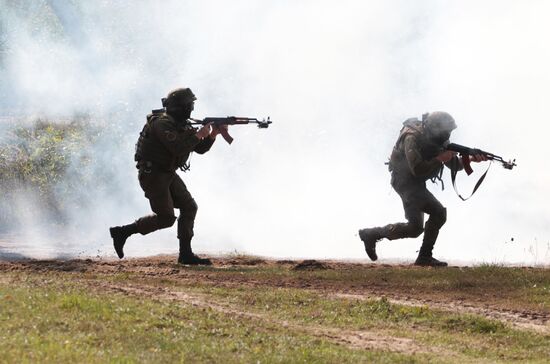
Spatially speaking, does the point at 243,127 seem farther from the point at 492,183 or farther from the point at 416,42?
the point at 492,183

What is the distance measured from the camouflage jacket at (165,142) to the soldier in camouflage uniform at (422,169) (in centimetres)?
260

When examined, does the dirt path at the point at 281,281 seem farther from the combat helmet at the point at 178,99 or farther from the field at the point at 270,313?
the combat helmet at the point at 178,99

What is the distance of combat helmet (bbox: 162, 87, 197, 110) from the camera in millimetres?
12016

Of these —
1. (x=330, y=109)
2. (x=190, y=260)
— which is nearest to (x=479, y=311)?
(x=190, y=260)

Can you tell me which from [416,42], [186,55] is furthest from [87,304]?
[186,55]

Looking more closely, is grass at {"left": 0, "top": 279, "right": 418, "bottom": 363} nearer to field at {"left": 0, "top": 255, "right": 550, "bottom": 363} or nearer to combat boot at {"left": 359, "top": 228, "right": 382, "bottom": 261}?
field at {"left": 0, "top": 255, "right": 550, "bottom": 363}

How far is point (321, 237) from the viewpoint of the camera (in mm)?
17516

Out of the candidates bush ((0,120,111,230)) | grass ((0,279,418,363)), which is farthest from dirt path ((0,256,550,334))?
bush ((0,120,111,230))

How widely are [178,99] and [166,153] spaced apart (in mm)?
684

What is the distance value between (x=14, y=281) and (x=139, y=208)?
10.1 metres

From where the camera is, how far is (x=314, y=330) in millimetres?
8016

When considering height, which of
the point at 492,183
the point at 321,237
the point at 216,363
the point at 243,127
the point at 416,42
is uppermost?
the point at 416,42

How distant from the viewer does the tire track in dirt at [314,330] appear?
7.51 m

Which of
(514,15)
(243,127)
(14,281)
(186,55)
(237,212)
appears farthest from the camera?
(186,55)
